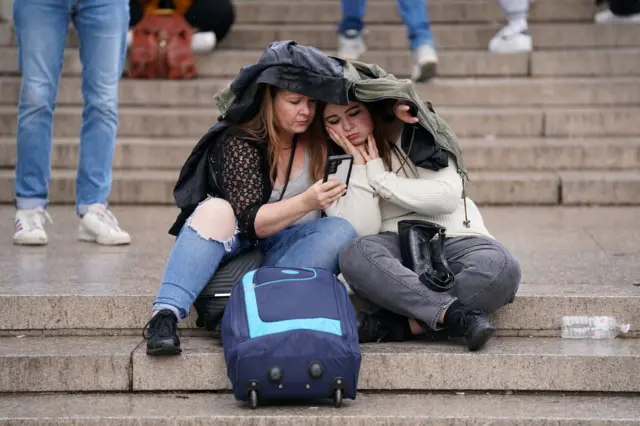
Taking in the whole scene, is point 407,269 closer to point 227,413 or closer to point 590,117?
point 227,413

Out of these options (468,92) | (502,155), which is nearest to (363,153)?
(502,155)

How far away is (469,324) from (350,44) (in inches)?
166

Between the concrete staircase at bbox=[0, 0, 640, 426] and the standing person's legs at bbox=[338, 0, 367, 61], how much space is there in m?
0.17

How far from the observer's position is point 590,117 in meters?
7.67

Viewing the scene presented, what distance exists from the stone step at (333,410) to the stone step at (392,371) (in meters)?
0.04

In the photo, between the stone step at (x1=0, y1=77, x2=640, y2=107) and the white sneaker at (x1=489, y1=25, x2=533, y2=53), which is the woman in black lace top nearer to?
the stone step at (x1=0, y1=77, x2=640, y2=107)

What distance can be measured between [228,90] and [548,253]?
194 centimetres

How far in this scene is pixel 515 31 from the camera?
8.17 meters

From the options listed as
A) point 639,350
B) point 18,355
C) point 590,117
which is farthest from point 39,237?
point 590,117

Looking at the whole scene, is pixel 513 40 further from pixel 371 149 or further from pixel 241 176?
pixel 241 176

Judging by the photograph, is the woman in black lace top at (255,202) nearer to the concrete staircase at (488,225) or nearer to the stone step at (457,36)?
the concrete staircase at (488,225)

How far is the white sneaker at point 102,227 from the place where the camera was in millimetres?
5863

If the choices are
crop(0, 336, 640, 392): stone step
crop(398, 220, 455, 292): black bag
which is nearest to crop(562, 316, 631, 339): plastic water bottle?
crop(0, 336, 640, 392): stone step

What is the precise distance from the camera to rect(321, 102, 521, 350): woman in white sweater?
4.29m
